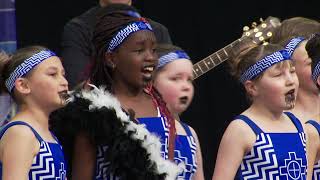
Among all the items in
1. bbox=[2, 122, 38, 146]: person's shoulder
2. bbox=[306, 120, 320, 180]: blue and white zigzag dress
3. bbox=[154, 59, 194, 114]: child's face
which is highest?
bbox=[154, 59, 194, 114]: child's face

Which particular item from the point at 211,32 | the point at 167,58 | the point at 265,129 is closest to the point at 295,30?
the point at 265,129

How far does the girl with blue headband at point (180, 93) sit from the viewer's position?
5184mm

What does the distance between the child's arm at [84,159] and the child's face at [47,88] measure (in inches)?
9.5

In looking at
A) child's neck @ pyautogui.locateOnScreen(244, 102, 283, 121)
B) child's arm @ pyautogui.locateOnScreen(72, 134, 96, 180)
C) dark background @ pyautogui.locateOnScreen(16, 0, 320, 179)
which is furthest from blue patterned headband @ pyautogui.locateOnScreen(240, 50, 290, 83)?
dark background @ pyautogui.locateOnScreen(16, 0, 320, 179)

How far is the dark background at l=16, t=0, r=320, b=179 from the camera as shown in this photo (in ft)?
24.1

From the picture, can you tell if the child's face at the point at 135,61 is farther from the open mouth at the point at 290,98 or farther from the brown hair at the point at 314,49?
the brown hair at the point at 314,49

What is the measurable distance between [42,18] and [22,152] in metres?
2.49

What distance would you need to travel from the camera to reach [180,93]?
536cm

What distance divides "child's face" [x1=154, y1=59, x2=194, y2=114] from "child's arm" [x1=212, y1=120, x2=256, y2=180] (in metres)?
0.27

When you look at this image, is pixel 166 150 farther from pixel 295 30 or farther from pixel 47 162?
pixel 295 30

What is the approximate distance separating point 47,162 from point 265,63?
1.30m

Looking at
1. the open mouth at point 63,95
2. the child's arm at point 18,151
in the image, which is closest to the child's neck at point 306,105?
the open mouth at point 63,95

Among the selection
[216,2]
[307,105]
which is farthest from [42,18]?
[307,105]

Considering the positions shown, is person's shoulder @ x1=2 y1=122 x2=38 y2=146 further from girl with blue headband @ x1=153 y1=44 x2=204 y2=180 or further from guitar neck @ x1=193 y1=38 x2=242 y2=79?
guitar neck @ x1=193 y1=38 x2=242 y2=79
